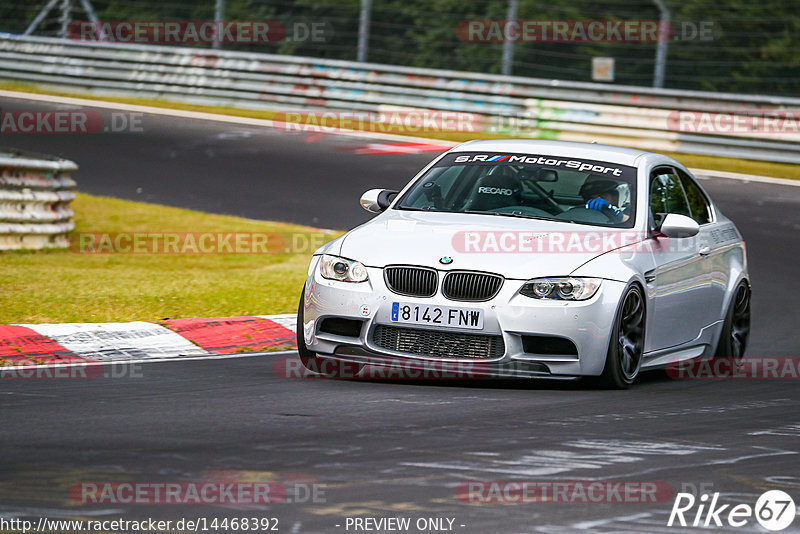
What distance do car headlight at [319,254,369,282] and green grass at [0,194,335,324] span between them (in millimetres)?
2614

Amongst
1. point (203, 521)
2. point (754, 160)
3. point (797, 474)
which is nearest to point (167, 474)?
point (203, 521)

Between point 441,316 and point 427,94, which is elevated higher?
point 427,94

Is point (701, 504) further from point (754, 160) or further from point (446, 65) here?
point (446, 65)

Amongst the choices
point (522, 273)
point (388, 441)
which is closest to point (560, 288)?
point (522, 273)

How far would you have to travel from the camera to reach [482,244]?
310 inches

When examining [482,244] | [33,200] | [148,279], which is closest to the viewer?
[482,244]

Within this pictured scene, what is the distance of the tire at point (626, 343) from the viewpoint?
7.81 m

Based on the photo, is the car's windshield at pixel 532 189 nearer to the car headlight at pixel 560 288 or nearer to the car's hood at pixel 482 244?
the car's hood at pixel 482 244

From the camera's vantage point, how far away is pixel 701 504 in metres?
5.13

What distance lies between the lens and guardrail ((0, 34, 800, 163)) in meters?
21.3

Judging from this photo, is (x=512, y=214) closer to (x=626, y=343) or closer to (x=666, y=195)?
(x=626, y=343)

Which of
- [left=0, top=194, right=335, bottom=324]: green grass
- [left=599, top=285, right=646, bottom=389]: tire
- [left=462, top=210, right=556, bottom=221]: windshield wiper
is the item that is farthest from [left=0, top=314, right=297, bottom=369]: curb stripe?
[left=599, top=285, right=646, bottom=389]: tire

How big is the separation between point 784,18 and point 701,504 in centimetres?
1910

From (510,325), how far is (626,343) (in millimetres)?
860
